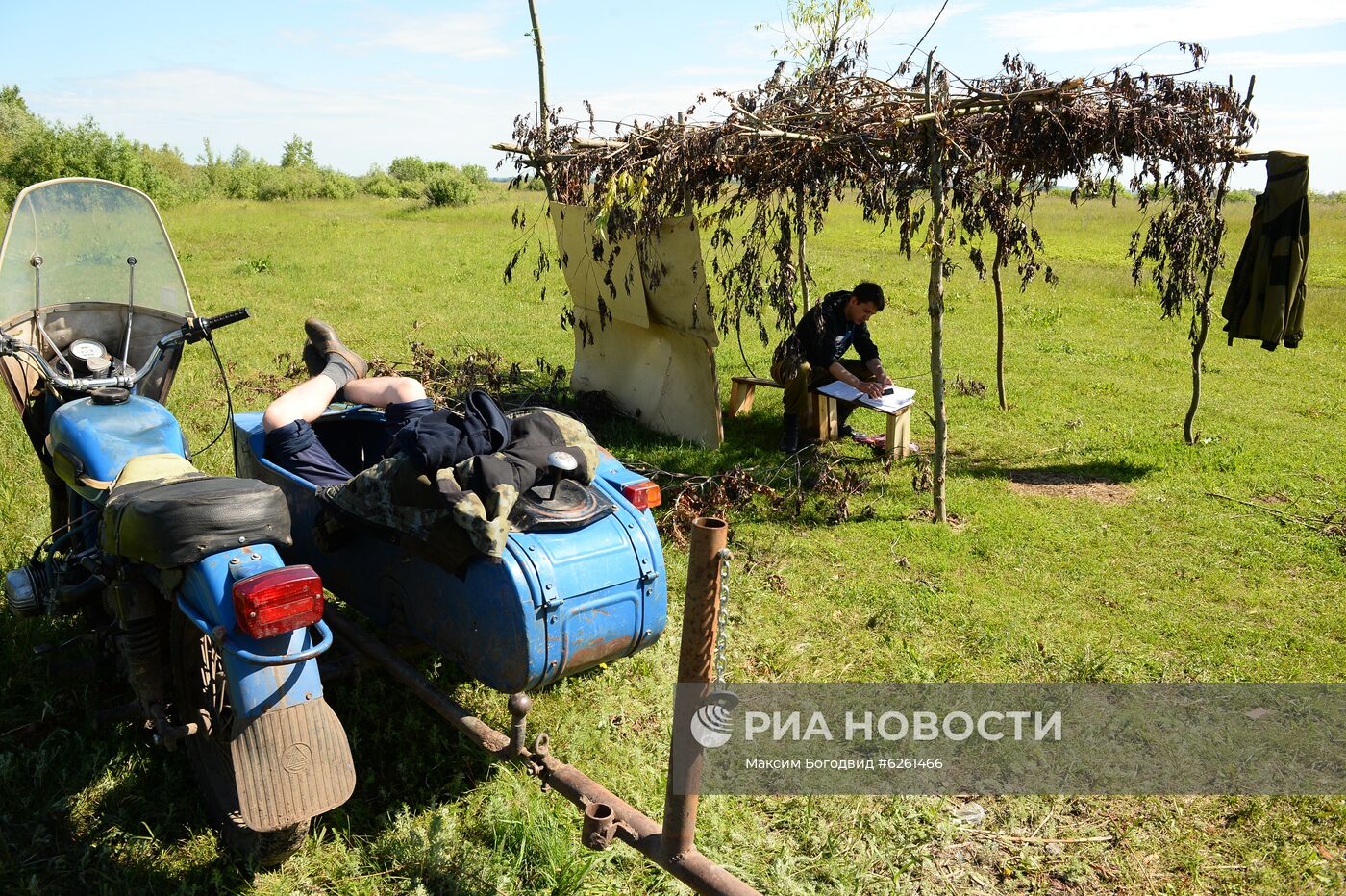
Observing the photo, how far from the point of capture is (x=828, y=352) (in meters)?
7.55

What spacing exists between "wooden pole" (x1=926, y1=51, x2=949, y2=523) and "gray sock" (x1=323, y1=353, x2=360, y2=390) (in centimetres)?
375

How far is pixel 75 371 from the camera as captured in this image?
4.03 meters

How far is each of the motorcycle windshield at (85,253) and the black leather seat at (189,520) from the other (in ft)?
5.30

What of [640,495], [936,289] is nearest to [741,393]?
[936,289]

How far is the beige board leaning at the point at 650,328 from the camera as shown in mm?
7320

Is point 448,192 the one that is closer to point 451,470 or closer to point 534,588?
point 451,470

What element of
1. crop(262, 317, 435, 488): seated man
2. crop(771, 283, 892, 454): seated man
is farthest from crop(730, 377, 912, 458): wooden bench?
crop(262, 317, 435, 488): seated man

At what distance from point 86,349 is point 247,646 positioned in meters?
2.11

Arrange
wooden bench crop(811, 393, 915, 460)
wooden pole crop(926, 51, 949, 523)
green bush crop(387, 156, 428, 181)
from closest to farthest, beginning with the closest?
wooden pole crop(926, 51, 949, 523) → wooden bench crop(811, 393, 915, 460) → green bush crop(387, 156, 428, 181)

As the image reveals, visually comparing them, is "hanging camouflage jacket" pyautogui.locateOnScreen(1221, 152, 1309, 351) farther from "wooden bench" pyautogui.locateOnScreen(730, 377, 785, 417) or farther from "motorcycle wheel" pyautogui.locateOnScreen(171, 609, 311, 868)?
"motorcycle wheel" pyautogui.locateOnScreen(171, 609, 311, 868)

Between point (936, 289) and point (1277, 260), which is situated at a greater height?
point (1277, 260)

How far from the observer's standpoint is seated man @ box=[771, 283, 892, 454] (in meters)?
7.42

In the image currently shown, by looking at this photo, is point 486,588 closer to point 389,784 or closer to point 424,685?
point 424,685

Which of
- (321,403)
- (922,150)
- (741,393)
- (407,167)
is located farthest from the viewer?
(407,167)
